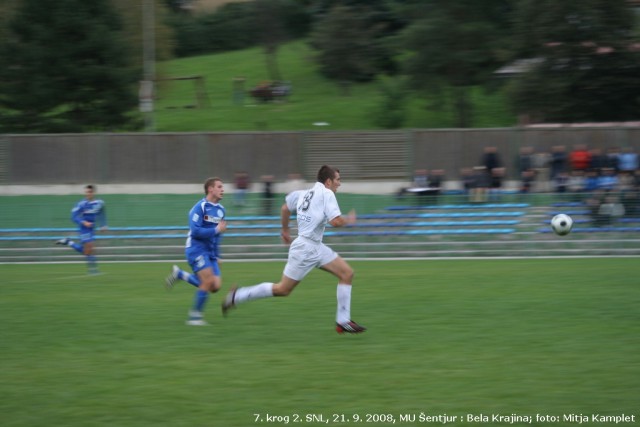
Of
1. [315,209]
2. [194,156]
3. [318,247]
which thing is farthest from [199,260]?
[194,156]

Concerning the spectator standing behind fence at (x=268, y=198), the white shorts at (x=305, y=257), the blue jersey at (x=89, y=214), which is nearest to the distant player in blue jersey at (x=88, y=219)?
the blue jersey at (x=89, y=214)

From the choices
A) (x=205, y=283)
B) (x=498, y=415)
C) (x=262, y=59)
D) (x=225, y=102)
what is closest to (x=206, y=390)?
(x=498, y=415)

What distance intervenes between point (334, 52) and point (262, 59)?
12435mm

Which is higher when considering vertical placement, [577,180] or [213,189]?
[213,189]

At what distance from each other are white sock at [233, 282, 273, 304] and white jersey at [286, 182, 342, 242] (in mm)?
757

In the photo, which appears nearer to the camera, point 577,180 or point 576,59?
point 577,180

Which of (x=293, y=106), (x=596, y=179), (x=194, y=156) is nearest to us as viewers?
(x=596, y=179)

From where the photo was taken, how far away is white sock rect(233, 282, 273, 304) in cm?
909

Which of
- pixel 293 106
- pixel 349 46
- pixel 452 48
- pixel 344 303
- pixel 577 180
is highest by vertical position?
pixel 349 46

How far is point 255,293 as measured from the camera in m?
9.18

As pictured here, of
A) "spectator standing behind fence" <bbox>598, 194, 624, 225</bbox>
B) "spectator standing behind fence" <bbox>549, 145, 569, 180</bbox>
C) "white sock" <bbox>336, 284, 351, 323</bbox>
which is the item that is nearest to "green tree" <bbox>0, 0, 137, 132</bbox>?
"spectator standing behind fence" <bbox>549, 145, 569, 180</bbox>

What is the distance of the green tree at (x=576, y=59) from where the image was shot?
112ft

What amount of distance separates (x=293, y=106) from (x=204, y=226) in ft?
124

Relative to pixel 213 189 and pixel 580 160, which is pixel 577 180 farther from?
pixel 213 189
